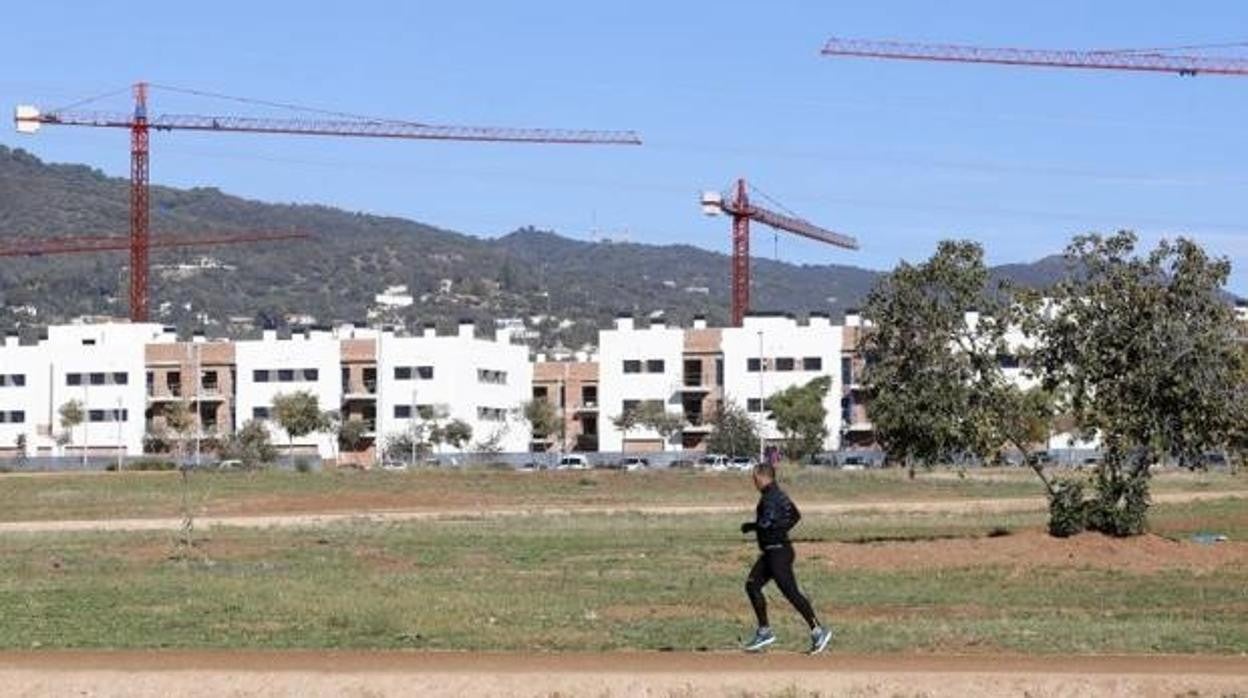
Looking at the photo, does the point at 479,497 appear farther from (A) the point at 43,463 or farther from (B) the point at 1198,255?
(A) the point at 43,463

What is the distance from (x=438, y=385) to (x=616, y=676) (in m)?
148

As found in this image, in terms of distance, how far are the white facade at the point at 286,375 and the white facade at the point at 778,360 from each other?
29.7 metres

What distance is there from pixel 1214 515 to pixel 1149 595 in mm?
30034

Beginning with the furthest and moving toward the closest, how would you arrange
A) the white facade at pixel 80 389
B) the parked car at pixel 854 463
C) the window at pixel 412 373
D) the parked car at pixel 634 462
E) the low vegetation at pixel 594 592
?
1. the white facade at pixel 80 389
2. the window at pixel 412 373
3. the parked car at pixel 634 462
4. the parked car at pixel 854 463
5. the low vegetation at pixel 594 592

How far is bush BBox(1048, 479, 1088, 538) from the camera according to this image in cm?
4816

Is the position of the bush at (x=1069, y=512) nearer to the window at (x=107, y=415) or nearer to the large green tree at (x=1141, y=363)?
the large green tree at (x=1141, y=363)

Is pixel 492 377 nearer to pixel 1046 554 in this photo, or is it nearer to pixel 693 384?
pixel 693 384

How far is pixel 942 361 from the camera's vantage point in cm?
4972

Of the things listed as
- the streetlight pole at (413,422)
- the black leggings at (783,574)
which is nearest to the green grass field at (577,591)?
the black leggings at (783,574)

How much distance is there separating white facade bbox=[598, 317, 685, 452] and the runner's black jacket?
144 m

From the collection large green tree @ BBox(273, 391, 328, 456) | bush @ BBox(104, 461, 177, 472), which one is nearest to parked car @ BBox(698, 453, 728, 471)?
large green tree @ BBox(273, 391, 328, 456)

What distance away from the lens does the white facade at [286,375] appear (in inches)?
6737

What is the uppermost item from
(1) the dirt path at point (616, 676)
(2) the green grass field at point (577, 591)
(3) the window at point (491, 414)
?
(3) the window at point (491, 414)

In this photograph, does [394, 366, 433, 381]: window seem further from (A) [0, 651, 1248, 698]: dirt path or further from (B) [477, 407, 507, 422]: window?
(A) [0, 651, 1248, 698]: dirt path
